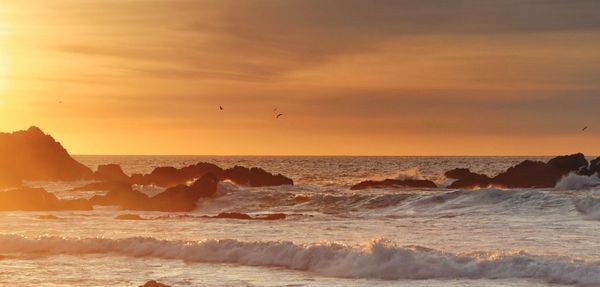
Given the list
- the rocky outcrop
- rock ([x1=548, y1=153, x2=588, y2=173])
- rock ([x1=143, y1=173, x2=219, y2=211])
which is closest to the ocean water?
rock ([x1=143, y1=173, x2=219, y2=211])

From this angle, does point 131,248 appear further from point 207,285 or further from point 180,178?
point 180,178

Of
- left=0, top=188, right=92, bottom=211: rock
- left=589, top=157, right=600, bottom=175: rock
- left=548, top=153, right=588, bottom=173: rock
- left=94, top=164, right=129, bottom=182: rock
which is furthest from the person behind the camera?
left=94, top=164, right=129, bottom=182: rock

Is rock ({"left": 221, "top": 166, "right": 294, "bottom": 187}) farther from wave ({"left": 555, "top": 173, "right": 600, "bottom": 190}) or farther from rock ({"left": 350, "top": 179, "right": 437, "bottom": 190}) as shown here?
wave ({"left": 555, "top": 173, "right": 600, "bottom": 190})

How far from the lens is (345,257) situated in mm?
26062

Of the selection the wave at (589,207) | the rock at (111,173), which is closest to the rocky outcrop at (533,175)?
the wave at (589,207)

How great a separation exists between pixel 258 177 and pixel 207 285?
51848 mm

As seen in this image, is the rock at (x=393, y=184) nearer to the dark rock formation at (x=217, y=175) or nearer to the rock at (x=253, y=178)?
the dark rock formation at (x=217, y=175)

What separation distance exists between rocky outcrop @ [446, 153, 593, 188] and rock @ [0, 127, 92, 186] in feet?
160

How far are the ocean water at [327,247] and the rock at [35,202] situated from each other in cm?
291

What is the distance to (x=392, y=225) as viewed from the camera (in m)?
38.9

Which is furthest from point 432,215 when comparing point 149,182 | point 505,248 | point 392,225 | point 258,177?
point 149,182

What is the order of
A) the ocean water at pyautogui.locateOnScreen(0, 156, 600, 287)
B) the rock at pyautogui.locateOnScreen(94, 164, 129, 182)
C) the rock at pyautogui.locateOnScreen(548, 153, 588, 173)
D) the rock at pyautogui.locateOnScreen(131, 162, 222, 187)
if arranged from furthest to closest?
the rock at pyautogui.locateOnScreen(94, 164, 129, 182) < the rock at pyautogui.locateOnScreen(131, 162, 222, 187) < the rock at pyautogui.locateOnScreen(548, 153, 588, 173) < the ocean water at pyautogui.locateOnScreen(0, 156, 600, 287)

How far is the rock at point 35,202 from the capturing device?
50.2 meters

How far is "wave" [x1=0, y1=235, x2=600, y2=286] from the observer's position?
23.7 m
